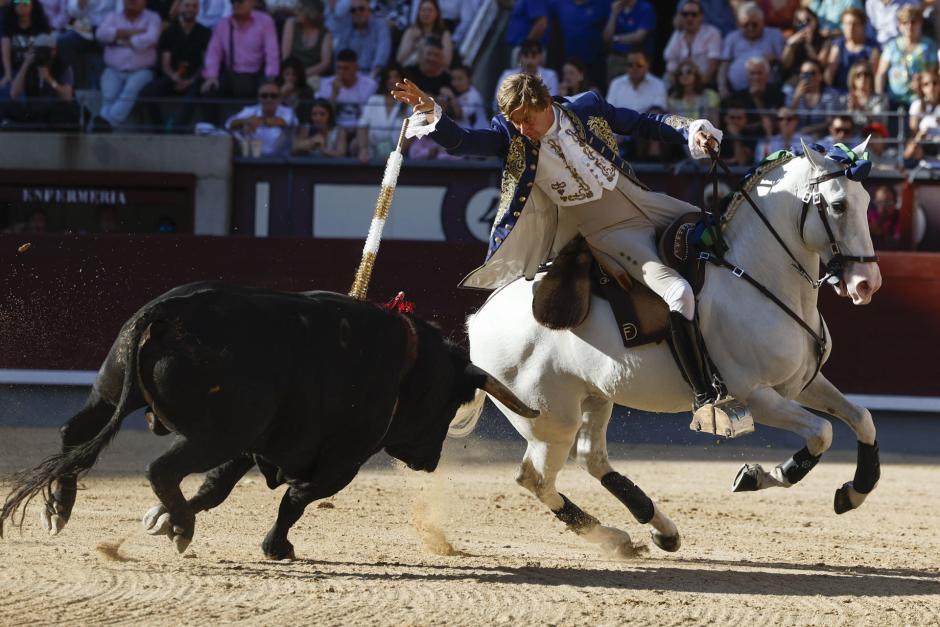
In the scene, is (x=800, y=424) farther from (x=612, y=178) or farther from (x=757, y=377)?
(x=612, y=178)

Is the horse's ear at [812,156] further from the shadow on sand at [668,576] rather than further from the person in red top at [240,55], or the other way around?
the person in red top at [240,55]

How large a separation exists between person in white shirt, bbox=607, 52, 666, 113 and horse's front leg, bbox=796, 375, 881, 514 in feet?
17.1

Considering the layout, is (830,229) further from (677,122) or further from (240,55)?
(240,55)

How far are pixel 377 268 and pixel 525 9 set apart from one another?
2.85 meters

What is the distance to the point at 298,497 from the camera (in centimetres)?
477

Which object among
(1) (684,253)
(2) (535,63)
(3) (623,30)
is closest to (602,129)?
(1) (684,253)

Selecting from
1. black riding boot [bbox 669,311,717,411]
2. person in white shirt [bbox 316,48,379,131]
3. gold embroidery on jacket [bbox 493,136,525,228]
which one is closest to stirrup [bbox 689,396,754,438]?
black riding boot [bbox 669,311,717,411]

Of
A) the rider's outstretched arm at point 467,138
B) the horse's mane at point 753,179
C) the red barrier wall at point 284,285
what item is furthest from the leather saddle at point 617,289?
the red barrier wall at point 284,285

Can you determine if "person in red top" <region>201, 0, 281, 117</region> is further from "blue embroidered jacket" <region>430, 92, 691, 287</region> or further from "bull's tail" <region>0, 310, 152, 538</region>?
"bull's tail" <region>0, 310, 152, 538</region>

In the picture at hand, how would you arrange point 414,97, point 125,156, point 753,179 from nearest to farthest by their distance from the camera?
point 414,97
point 753,179
point 125,156

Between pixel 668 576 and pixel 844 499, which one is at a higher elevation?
pixel 844 499

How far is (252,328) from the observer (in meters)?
4.40

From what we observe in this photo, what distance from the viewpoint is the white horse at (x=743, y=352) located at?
5094 mm

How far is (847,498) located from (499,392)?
1.47 m
